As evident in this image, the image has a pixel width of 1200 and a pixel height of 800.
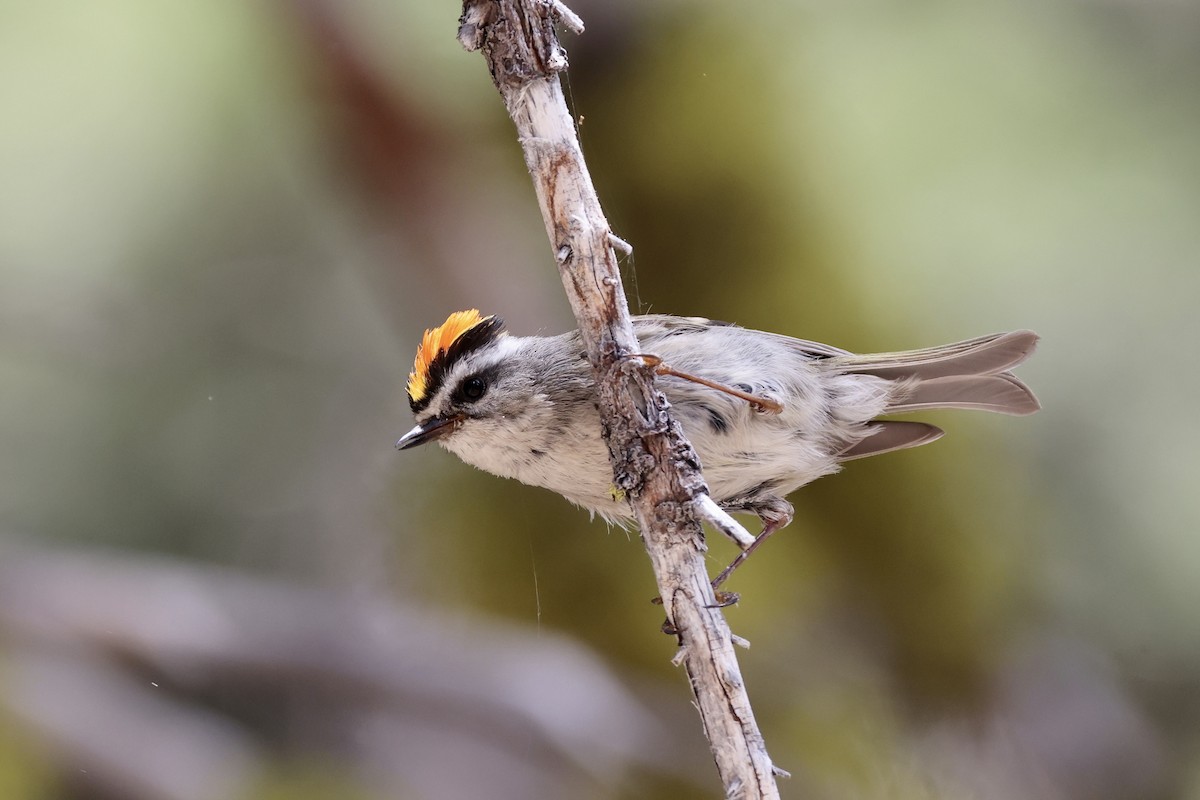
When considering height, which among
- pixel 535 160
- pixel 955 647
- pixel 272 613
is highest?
pixel 535 160

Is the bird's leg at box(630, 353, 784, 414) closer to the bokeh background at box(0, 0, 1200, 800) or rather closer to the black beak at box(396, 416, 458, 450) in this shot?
the black beak at box(396, 416, 458, 450)

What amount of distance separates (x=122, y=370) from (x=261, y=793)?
1.42m

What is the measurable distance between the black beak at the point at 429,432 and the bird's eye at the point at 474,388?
0.05 m

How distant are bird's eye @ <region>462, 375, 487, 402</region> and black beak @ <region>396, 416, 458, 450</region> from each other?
51mm

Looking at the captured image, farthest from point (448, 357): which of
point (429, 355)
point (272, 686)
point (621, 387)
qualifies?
point (272, 686)

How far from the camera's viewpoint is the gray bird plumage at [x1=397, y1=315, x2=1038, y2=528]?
1.83 meters

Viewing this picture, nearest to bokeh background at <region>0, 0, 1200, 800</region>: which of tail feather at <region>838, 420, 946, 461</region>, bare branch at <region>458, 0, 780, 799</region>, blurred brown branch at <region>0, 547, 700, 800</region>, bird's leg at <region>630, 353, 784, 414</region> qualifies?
blurred brown branch at <region>0, 547, 700, 800</region>

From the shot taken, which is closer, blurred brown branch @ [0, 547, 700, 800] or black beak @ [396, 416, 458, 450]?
black beak @ [396, 416, 458, 450]

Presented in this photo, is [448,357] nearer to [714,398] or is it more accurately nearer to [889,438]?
[714,398]

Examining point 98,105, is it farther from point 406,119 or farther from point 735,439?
point 735,439

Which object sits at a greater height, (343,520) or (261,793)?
Result: (343,520)

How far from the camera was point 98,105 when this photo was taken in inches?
124

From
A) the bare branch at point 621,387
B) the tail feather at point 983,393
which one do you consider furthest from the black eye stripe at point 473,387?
the tail feather at point 983,393

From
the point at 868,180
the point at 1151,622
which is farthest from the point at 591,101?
the point at 1151,622
